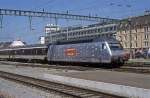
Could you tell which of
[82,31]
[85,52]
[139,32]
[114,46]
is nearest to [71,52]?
[85,52]

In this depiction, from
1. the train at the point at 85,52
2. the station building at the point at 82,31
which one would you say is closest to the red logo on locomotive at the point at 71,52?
the train at the point at 85,52

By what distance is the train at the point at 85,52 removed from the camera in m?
31.2

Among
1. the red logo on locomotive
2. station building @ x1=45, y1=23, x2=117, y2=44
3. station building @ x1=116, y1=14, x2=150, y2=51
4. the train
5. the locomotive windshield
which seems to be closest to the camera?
the train

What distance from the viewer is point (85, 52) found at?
1382 inches

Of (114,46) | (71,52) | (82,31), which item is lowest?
(71,52)

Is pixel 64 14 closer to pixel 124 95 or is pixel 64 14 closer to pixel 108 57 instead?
pixel 108 57

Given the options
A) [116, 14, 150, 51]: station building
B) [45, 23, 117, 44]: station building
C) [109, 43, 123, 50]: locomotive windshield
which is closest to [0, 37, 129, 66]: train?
[109, 43, 123, 50]: locomotive windshield

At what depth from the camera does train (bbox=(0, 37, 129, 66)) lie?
102ft

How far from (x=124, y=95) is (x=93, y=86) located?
12.3ft

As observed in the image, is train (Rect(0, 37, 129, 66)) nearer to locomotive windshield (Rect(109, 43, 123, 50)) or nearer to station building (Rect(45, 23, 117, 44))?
locomotive windshield (Rect(109, 43, 123, 50))

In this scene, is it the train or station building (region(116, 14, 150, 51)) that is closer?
the train

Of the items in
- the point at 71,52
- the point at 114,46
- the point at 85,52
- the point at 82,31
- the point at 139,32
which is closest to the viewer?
the point at 114,46

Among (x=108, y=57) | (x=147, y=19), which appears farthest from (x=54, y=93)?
(x=147, y=19)

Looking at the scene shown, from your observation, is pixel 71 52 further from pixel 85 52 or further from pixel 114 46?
pixel 114 46
